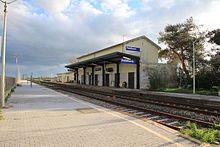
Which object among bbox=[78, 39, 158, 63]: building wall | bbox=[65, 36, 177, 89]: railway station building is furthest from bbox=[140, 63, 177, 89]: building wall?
bbox=[78, 39, 158, 63]: building wall

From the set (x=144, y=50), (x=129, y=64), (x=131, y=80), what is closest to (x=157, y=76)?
(x=131, y=80)

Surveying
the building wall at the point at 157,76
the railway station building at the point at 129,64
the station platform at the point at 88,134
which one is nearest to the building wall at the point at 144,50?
the railway station building at the point at 129,64

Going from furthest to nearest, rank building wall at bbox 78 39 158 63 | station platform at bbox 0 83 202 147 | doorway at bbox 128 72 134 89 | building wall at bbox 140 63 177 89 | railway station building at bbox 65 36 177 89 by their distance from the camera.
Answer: building wall at bbox 78 39 158 63 → doorway at bbox 128 72 134 89 → railway station building at bbox 65 36 177 89 → building wall at bbox 140 63 177 89 → station platform at bbox 0 83 202 147

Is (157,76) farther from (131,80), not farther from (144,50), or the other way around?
(144,50)

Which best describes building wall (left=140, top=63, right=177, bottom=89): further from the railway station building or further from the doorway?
the doorway

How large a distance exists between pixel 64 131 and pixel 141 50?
928 inches

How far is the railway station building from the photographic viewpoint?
22703 millimetres

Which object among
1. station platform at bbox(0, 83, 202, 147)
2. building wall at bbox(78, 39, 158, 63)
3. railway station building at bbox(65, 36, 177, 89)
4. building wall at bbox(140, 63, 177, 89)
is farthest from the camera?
building wall at bbox(78, 39, 158, 63)

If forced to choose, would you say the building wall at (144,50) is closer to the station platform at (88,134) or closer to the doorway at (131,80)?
the doorway at (131,80)

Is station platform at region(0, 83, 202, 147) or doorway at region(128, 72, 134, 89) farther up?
doorway at region(128, 72, 134, 89)

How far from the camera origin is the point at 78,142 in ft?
12.1

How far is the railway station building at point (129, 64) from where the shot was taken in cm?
2270

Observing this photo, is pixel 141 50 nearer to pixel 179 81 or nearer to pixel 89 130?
pixel 179 81

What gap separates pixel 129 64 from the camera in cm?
2475
